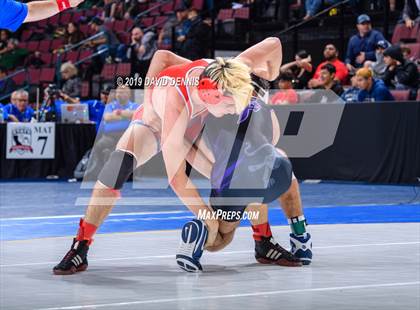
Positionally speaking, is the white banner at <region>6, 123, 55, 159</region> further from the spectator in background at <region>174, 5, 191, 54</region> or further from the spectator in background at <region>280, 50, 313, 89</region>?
the spectator in background at <region>174, 5, 191, 54</region>

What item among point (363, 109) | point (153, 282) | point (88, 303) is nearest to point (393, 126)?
point (363, 109)

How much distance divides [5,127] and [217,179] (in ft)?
32.8

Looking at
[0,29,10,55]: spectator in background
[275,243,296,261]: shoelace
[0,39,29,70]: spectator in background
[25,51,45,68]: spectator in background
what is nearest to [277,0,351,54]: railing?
[25,51,45,68]: spectator in background

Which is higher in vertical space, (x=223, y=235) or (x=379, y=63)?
(x=223, y=235)

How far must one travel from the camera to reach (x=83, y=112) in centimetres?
1599

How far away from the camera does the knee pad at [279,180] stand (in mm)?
6129

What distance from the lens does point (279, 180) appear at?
618cm

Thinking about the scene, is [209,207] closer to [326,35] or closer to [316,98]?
[316,98]

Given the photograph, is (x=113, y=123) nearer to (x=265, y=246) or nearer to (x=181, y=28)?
(x=181, y=28)

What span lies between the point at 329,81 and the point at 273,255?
Result: 322 inches

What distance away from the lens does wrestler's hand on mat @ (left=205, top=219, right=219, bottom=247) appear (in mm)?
5898

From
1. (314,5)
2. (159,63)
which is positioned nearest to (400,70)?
(314,5)

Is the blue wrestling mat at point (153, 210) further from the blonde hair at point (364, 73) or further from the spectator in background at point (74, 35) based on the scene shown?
the spectator in background at point (74, 35)

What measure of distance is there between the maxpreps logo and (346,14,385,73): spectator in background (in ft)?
17.4
